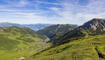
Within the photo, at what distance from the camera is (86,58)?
19325cm

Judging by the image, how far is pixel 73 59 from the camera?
654 ft

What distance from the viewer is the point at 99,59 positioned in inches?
7318

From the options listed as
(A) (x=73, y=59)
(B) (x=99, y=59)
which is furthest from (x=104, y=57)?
(A) (x=73, y=59)

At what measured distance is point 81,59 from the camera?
7613 inches

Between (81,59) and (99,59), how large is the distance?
24.7 m

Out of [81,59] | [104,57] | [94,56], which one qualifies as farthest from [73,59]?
[104,57]

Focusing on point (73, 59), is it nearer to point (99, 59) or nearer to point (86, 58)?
point (86, 58)

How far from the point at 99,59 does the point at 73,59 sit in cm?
3686

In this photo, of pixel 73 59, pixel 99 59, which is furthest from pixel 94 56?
pixel 73 59

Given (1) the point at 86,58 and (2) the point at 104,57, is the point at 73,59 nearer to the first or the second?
(1) the point at 86,58

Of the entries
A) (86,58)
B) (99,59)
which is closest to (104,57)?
(99,59)

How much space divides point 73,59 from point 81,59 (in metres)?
12.3

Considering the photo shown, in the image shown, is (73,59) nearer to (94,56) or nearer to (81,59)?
(81,59)

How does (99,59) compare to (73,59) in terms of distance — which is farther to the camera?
(73,59)
